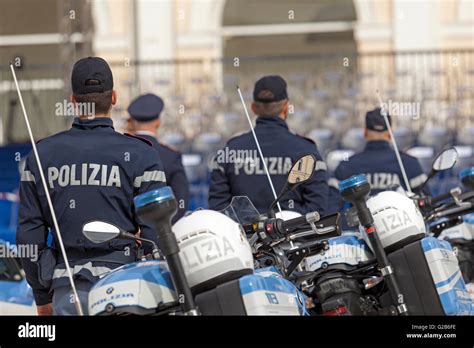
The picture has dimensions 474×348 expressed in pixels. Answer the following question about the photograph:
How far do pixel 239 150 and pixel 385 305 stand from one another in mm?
1573

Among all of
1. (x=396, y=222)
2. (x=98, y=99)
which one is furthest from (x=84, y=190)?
(x=396, y=222)

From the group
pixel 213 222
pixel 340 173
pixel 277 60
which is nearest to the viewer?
pixel 213 222

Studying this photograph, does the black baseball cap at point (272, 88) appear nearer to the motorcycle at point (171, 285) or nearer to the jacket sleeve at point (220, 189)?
the jacket sleeve at point (220, 189)

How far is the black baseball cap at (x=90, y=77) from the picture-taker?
451cm

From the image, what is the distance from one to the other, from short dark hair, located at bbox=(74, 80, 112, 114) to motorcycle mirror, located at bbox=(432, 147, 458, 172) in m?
1.70

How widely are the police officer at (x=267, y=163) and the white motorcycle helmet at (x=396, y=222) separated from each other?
1089 mm

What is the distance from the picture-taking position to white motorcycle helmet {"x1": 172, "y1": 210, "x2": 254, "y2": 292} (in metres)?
3.74

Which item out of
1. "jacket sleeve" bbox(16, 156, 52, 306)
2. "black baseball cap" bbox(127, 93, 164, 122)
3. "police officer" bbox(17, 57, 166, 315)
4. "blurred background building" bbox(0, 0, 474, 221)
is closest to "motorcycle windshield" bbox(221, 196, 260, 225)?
"police officer" bbox(17, 57, 166, 315)

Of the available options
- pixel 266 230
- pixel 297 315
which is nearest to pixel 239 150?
pixel 266 230

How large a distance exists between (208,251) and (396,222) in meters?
1.35

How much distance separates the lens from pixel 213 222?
380cm

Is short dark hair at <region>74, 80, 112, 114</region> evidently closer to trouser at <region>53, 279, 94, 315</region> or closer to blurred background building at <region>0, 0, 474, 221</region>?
trouser at <region>53, 279, 94, 315</region>

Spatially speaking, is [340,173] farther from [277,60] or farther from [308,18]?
[308,18]

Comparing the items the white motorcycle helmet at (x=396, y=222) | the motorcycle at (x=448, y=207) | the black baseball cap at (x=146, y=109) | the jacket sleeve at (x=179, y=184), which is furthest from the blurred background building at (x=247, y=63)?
the white motorcycle helmet at (x=396, y=222)
